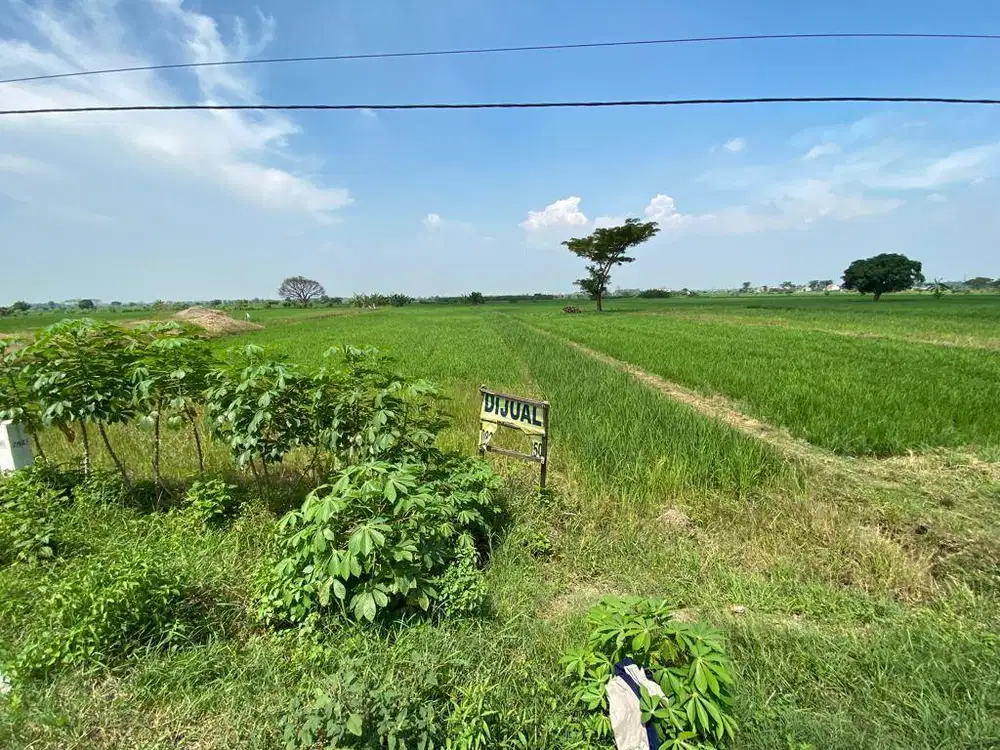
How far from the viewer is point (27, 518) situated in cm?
317

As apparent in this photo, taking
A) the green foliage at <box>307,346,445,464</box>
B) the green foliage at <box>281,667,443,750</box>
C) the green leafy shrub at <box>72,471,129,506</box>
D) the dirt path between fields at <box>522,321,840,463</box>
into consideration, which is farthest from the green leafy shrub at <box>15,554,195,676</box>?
the dirt path between fields at <box>522,321,840,463</box>

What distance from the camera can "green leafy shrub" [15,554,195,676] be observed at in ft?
6.82

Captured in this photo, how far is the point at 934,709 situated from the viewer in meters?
1.95

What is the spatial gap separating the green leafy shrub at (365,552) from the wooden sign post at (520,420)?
52.1 inches

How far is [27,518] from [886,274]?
290ft

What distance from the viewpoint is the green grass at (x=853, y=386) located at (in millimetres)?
5797

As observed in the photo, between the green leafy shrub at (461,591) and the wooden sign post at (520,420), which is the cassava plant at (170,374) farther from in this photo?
the green leafy shrub at (461,591)

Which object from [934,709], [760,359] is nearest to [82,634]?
[934,709]

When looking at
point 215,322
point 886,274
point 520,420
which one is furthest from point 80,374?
point 886,274

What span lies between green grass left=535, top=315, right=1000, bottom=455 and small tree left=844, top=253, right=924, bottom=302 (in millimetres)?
67420

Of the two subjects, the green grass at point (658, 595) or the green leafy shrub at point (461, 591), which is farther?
the green leafy shrub at point (461, 591)

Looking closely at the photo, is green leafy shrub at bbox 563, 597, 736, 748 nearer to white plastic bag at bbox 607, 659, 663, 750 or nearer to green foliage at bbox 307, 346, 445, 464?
white plastic bag at bbox 607, 659, 663, 750

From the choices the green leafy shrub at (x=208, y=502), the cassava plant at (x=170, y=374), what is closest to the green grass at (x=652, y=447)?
the green leafy shrub at (x=208, y=502)

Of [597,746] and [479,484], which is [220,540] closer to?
[479,484]
